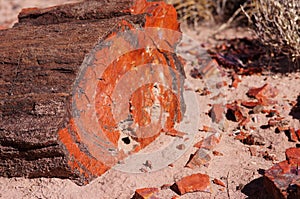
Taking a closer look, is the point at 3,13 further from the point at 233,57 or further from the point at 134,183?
the point at 134,183

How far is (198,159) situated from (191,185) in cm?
26

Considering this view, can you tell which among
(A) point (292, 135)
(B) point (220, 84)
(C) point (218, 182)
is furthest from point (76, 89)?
(B) point (220, 84)

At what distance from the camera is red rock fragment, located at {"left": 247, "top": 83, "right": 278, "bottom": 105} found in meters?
3.67

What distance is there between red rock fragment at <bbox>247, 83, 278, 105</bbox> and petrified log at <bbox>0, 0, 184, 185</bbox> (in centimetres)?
76

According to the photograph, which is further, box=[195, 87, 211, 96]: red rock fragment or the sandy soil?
box=[195, 87, 211, 96]: red rock fragment

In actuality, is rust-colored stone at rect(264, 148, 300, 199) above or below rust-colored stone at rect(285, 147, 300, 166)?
above

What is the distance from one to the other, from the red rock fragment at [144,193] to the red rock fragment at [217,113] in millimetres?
882

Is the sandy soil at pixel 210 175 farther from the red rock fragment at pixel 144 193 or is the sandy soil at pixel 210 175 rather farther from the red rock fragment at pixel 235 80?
the red rock fragment at pixel 235 80

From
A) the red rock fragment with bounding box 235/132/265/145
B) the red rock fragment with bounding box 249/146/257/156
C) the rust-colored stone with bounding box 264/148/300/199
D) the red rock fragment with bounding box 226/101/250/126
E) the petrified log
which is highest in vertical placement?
the petrified log

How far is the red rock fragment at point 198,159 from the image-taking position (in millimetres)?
3008

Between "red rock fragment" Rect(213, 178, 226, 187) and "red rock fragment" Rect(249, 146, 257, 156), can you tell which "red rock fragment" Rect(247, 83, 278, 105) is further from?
Result: "red rock fragment" Rect(213, 178, 226, 187)

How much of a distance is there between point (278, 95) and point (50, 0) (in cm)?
306

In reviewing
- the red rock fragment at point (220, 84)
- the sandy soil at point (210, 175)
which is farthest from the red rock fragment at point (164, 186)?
the red rock fragment at point (220, 84)

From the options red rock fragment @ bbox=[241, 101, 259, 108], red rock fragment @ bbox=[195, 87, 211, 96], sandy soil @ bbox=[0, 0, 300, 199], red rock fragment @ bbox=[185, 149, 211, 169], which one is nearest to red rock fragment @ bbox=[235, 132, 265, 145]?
sandy soil @ bbox=[0, 0, 300, 199]
